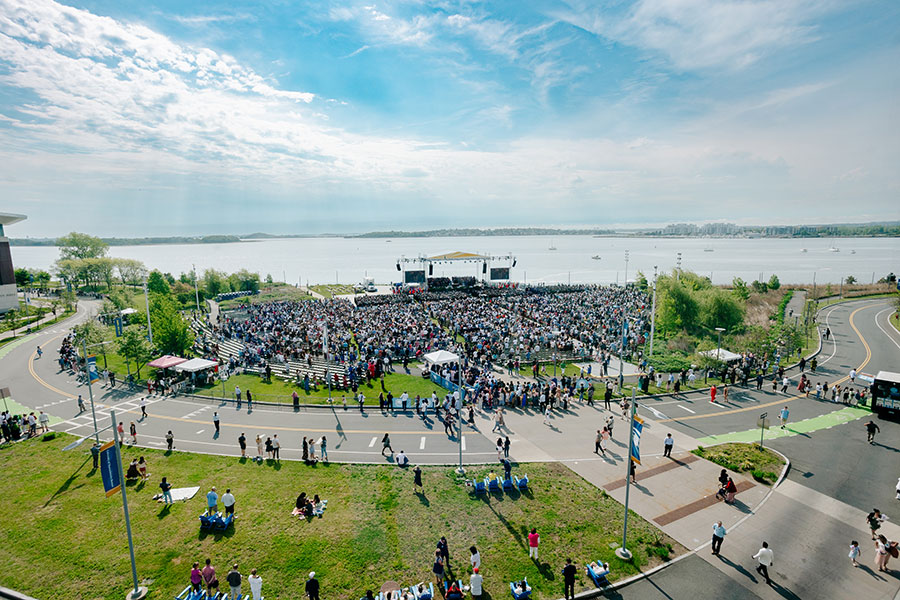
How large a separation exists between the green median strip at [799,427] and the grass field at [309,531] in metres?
8.74

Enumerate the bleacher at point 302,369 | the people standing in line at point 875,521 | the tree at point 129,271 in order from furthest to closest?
1. the tree at point 129,271
2. the bleacher at point 302,369
3. the people standing in line at point 875,521

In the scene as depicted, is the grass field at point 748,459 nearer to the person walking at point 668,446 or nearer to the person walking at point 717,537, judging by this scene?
the person walking at point 668,446

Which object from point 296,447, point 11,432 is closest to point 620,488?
point 296,447

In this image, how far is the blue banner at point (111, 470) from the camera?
10.9 meters

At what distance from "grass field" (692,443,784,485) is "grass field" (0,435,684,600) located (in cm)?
607

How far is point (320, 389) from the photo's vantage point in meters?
26.3

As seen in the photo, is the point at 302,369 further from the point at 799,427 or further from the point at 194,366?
the point at 799,427

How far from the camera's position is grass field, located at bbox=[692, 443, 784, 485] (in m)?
16.1

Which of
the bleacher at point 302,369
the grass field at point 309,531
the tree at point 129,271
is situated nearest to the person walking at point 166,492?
the grass field at point 309,531

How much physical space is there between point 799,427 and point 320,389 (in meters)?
26.1

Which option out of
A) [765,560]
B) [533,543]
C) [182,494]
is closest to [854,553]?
[765,560]

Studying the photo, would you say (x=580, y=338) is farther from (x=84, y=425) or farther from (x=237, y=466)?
(x=84, y=425)

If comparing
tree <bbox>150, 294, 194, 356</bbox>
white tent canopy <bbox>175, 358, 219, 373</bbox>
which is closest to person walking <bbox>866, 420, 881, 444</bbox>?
white tent canopy <bbox>175, 358, 219, 373</bbox>

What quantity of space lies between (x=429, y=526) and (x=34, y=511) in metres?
13.6
